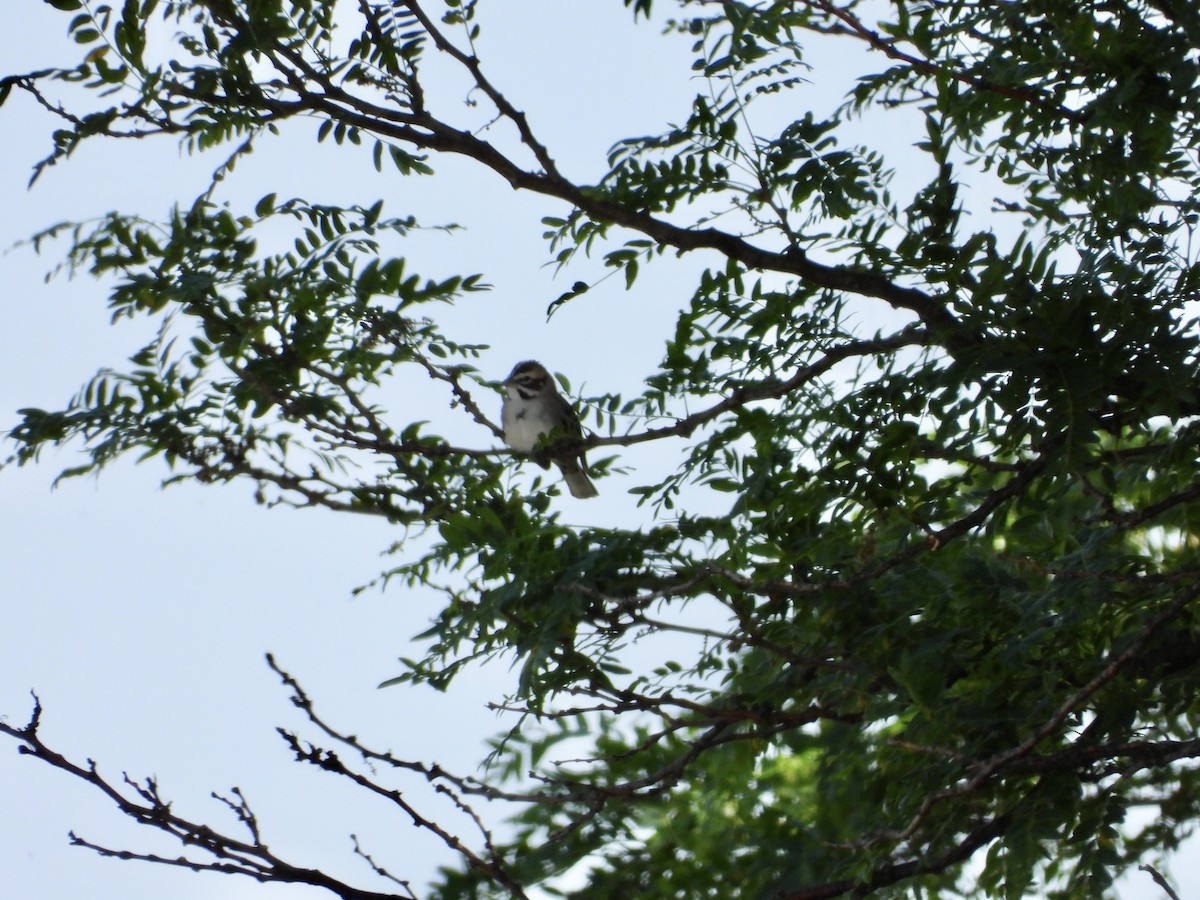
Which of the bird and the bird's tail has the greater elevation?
the bird

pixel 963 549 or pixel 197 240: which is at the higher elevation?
pixel 197 240

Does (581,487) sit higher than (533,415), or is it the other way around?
(533,415)

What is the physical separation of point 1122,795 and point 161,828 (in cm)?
250

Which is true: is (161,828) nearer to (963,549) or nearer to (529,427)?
(963,549)

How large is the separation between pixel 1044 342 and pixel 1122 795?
4.28 feet

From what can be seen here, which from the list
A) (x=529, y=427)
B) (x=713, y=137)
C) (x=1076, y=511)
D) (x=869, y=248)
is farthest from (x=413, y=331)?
(x=529, y=427)

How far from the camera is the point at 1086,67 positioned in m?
3.48

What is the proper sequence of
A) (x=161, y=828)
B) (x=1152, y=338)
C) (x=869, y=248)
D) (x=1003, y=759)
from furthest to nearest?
(x=869, y=248) < (x=1152, y=338) < (x=1003, y=759) < (x=161, y=828)

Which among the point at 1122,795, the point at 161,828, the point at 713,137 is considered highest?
the point at 713,137

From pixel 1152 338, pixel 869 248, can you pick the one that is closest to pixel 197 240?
pixel 869 248

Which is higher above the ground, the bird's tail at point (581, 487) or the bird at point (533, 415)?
the bird at point (533, 415)

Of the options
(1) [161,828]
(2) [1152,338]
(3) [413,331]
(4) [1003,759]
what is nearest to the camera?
(1) [161,828]

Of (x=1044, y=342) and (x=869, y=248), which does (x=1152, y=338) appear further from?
(x=869, y=248)

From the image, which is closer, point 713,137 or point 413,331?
point 713,137
